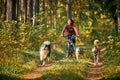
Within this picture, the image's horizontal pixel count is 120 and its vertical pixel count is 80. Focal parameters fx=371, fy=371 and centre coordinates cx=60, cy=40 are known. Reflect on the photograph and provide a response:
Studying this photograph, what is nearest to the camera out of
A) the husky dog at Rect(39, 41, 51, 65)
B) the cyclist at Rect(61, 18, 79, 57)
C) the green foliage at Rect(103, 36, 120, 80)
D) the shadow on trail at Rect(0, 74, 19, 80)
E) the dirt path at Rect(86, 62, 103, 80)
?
the shadow on trail at Rect(0, 74, 19, 80)

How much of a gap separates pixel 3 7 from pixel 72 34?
946 inches

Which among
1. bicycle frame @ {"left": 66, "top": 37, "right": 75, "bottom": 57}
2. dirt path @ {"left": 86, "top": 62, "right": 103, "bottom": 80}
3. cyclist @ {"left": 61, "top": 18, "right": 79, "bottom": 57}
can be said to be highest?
cyclist @ {"left": 61, "top": 18, "right": 79, "bottom": 57}

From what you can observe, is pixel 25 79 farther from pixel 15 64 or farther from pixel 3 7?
pixel 3 7

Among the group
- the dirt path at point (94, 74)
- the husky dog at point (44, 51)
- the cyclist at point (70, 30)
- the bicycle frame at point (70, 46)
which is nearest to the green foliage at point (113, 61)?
the dirt path at point (94, 74)

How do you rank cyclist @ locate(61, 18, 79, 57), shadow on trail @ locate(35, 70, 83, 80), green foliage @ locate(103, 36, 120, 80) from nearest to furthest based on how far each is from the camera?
shadow on trail @ locate(35, 70, 83, 80) → green foliage @ locate(103, 36, 120, 80) → cyclist @ locate(61, 18, 79, 57)

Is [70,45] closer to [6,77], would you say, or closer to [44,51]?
[44,51]

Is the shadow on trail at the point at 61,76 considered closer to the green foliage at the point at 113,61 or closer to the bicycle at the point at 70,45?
the green foliage at the point at 113,61

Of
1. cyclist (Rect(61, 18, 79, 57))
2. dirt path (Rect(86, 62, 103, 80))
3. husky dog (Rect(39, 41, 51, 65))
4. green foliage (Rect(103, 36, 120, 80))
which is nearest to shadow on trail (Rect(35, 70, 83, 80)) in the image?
dirt path (Rect(86, 62, 103, 80))

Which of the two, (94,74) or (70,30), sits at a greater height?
(70,30)

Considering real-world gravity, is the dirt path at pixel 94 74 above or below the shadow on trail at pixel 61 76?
below

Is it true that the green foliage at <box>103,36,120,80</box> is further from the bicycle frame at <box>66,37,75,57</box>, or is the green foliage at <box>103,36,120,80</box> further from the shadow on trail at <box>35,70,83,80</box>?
the bicycle frame at <box>66,37,75,57</box>

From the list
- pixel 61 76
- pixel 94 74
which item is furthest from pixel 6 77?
pixel 94 74

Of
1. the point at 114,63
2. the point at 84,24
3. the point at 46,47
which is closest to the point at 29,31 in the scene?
the point at 46,47

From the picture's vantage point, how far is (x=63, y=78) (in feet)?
42.7
